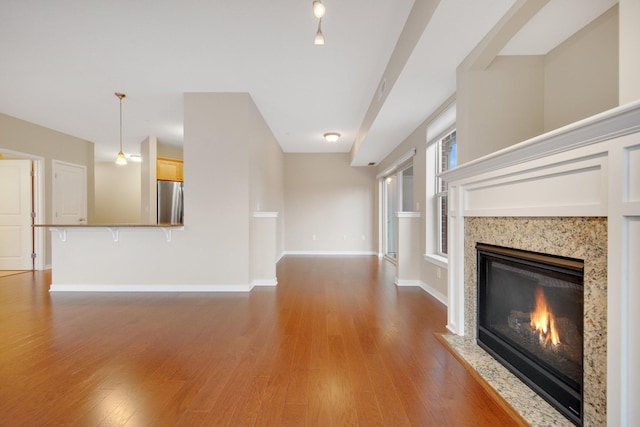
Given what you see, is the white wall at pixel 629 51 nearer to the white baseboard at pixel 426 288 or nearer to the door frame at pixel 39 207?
the white baseboard at pixel 426 288

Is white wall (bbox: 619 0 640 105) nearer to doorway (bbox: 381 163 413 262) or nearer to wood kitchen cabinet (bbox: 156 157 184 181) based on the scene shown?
doorway (bbox: 381 163 413 262)

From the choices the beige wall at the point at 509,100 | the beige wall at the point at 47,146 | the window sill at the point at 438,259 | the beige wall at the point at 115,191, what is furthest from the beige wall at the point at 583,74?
the beige wall at the point at 115,191

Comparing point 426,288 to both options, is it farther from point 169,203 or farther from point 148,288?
point 169,203

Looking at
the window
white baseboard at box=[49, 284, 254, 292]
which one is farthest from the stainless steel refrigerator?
the window

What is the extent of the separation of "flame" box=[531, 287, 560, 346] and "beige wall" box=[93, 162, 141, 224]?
33.0 feet

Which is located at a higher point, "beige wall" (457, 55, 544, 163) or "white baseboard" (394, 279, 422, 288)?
"beige wall" (457, 55, 544, 163)

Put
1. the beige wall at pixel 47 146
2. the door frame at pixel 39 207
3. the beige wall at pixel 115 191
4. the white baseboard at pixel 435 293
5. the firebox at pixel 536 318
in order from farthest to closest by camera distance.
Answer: the beige wall at pixel 115 191, the door frame at pixel 39 207, the beige wall at pixel 47 146, the white baseboard at pixel 435 293, the firebox at pixel 536 318

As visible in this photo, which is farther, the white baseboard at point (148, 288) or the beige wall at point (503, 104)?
the white baseboard at point (148, 288)

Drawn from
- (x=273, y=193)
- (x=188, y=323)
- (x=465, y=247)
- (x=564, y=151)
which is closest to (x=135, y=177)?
(x=273, y=193)

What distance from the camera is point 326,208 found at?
8055mm

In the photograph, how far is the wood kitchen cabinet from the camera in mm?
6328

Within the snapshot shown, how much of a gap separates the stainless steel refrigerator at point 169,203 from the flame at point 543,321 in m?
6.14

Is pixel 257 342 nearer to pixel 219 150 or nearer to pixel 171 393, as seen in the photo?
pixel 171 393

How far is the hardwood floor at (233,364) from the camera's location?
156 cm
